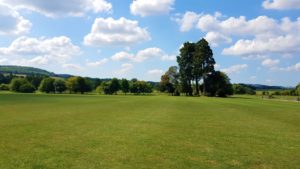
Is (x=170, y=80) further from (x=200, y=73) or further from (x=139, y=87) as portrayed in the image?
(x=139, y=87)

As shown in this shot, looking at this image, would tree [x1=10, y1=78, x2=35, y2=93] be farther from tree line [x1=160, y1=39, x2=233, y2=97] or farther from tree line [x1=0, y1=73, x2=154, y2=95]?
tree line [x1=160, y1=39, x2=233, y2=97]

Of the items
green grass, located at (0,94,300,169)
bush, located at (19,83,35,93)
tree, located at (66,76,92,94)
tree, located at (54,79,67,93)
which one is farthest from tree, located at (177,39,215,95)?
green grass, located at (0,94,300,169)

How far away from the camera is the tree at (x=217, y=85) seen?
311 feet

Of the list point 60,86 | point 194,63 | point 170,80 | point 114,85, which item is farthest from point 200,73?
point 60,86

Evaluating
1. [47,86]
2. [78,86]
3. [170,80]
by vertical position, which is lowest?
[47,86]

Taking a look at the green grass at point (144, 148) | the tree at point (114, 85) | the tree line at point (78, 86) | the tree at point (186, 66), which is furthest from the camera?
the tree at point (114, 85)

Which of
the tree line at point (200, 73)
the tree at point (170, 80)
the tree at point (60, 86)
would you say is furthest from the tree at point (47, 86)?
the tree line at point (200, 73)

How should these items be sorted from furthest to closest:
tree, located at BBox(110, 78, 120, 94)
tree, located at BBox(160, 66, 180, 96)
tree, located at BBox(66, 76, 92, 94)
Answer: tree, located at BBox(110, 78, 120, 94) < tree, located at BBox(66, 76, 92, 94) < tree, located at BBox(160, 66, 180, 96)

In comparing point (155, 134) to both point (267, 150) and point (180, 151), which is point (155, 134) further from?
point (267, 150)

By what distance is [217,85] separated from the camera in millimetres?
94250

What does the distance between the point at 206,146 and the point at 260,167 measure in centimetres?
324

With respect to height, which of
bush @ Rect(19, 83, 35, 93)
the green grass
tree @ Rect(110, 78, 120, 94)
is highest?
tree @ Rect(110, 78, 120, 94)

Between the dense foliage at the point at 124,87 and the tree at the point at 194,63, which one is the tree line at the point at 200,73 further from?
the dense foliage at the point at 124,87

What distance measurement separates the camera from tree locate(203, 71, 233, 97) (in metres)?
94.8
